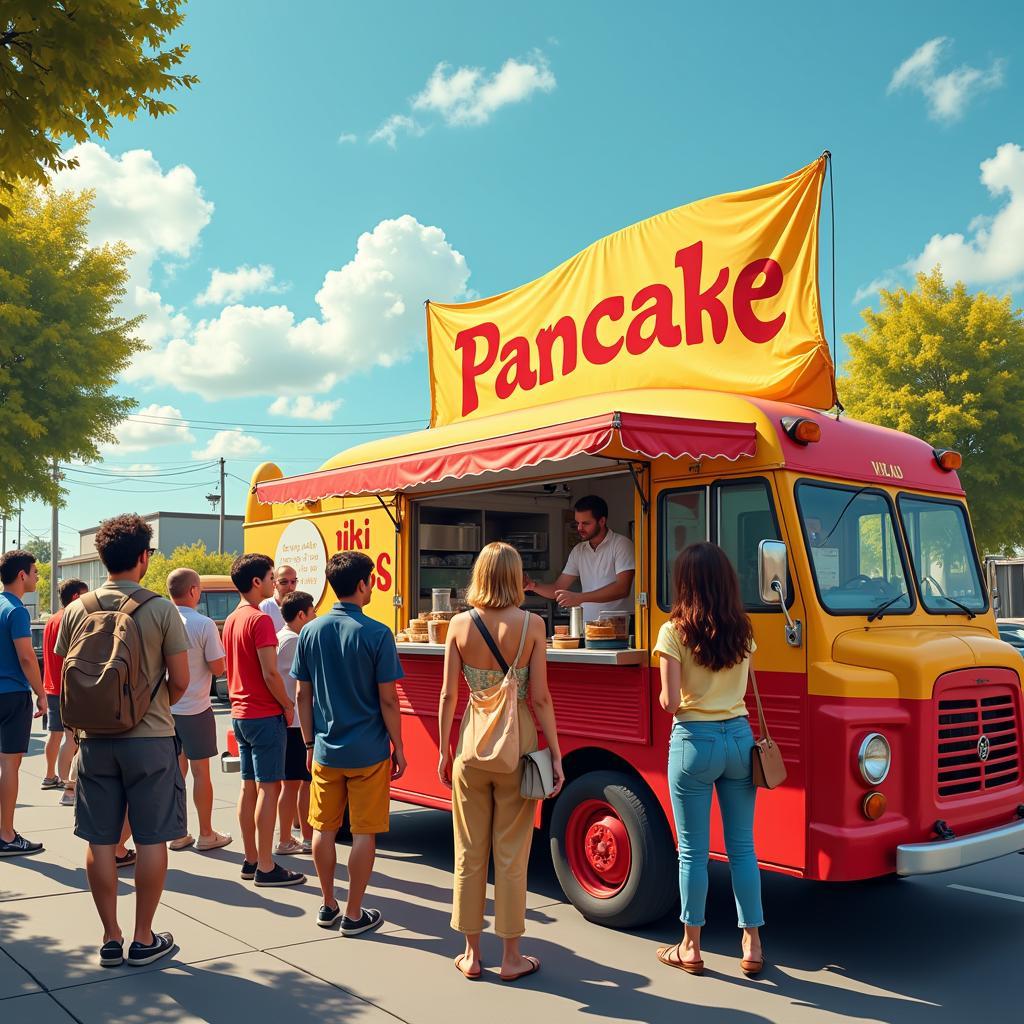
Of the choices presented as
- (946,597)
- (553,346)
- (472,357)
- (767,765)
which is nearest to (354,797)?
(767,765)

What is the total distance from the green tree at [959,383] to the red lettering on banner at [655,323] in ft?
51.6

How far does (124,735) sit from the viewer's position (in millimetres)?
4738

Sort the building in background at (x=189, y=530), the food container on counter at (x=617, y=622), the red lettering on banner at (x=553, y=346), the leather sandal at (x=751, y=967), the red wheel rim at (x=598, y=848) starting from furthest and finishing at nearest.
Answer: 1. the building in background at (x=189, y=530)
2. the red lettering on banner at (x=553, y=346)
3. the food container on counter at (x=617, y=622)
4. the red wheel rim at (x=598, y=848)
5. the leather sandal at (x=751, y=967)

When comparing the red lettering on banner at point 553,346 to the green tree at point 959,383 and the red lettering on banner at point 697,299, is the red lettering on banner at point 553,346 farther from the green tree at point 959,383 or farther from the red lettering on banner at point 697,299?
the green tree at point 959,383

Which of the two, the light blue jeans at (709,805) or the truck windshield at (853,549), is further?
the truck windshield at (853,549)

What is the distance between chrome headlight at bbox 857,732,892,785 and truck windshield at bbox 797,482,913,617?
2.18ft

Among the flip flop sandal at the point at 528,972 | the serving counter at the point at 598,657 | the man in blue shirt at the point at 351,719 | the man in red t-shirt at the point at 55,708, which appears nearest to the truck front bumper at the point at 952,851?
the serving counter at the point at 598,657

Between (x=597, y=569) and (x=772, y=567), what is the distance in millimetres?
2048

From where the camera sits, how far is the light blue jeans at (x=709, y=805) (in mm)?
4723

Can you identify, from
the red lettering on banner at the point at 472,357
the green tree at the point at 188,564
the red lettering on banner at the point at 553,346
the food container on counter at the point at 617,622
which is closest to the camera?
the food container on counter at the point at 617,622

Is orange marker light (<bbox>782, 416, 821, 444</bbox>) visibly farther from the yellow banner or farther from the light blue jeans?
the light blue jeans

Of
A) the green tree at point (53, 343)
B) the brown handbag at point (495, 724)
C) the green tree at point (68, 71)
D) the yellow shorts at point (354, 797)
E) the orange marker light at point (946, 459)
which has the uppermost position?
the green tree at point (53, 343)

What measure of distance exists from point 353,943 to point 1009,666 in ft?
12.2

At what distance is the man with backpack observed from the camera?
4648mm
